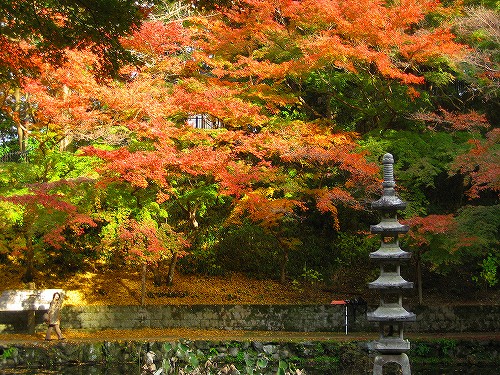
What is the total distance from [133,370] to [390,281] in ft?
19.3

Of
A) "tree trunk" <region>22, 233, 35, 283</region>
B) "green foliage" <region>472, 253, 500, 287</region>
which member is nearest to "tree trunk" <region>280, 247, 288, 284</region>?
"green foliage" <region>472, 253, 500, 287</region>

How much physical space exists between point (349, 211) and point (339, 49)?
6761mm

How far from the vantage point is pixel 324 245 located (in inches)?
834

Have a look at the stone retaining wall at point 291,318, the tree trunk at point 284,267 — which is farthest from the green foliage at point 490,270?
the tree trunk at point 284,267

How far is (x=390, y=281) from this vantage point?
36.4 feet

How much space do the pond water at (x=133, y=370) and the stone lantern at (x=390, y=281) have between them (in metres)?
3.25

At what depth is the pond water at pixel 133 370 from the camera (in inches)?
537

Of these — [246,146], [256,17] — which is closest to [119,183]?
[246,146]

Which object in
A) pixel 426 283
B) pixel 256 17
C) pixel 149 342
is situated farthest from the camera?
pixel 426 283

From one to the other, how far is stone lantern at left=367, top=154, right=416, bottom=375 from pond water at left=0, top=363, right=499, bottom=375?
10.7 feet

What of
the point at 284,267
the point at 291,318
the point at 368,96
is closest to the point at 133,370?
the point at 291,318

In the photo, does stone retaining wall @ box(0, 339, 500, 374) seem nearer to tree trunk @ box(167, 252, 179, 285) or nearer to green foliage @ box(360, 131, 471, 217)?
green foliage @ box(360, 131, 471, 217)

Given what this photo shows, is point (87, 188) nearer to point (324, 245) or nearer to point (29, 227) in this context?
point (29, 227)

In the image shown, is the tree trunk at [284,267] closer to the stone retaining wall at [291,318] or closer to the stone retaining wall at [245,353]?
the stone retaining wall at [291,318]
